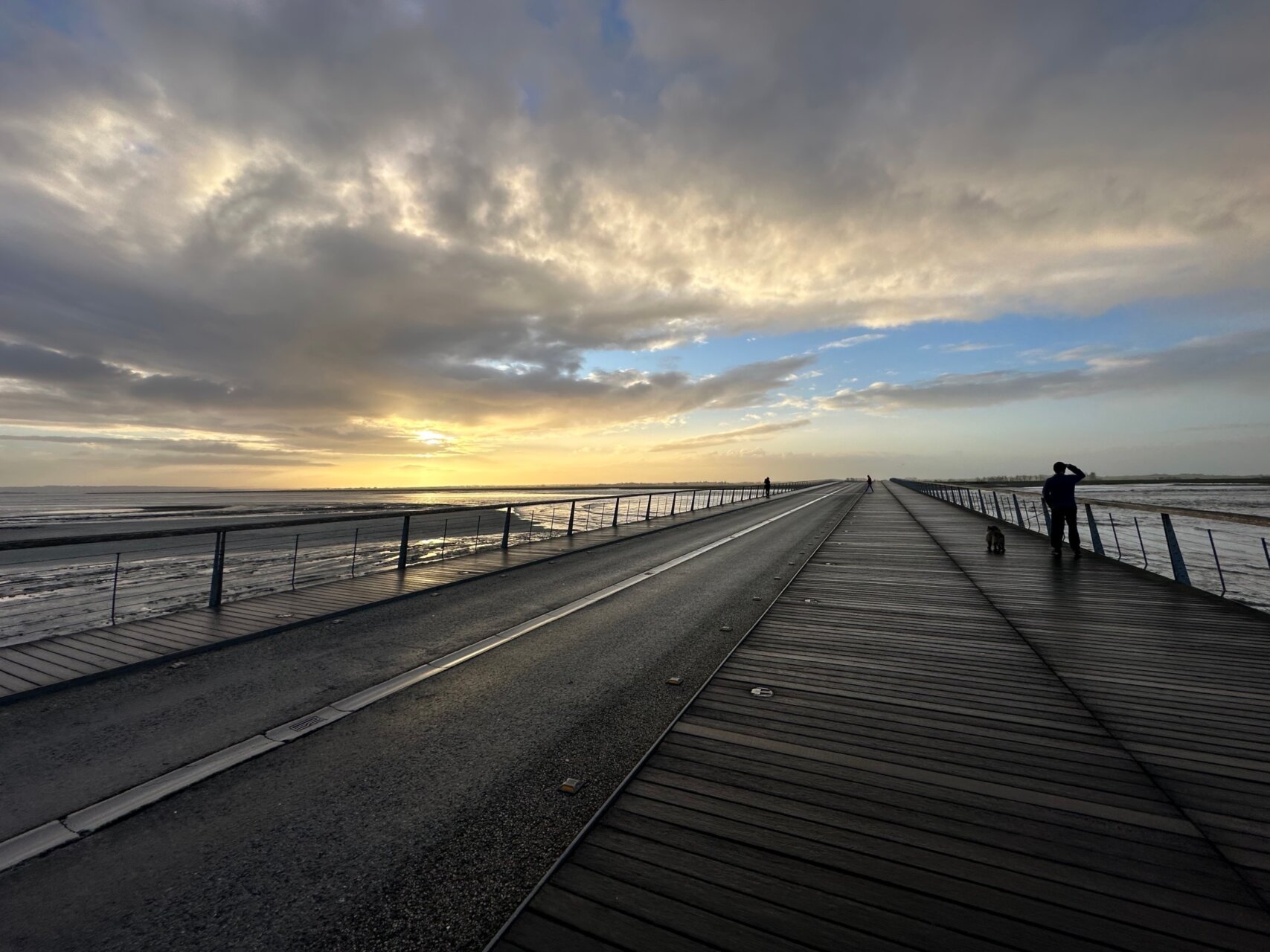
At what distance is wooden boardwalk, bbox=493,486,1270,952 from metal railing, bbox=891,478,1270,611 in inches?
70.2

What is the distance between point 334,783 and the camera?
137 inches

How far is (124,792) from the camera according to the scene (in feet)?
11.0

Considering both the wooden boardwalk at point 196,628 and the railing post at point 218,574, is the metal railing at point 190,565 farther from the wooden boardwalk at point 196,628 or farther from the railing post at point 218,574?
the wooden boardwalk at point 196,628

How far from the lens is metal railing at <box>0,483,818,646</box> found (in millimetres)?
9133

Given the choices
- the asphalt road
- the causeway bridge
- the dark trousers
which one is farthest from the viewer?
the dark trousers

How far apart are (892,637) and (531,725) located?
416 centimetres

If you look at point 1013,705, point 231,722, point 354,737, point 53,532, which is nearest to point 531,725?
point 354,737

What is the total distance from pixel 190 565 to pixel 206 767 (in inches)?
781

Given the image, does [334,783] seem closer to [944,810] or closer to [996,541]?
[944,810]

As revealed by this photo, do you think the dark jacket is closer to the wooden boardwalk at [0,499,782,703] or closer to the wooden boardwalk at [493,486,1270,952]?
the wooden boardwalk at [493,486,1270,952]

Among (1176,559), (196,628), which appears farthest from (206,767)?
(1176,559)

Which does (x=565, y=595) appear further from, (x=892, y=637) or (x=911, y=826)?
(x=911, y=826)

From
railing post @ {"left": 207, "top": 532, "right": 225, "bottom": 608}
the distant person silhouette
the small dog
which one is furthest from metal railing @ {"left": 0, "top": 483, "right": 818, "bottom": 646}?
the distant person silhouette

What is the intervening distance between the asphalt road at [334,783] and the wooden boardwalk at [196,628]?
1.10 ft
